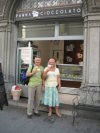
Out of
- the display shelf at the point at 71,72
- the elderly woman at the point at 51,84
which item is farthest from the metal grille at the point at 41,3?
the elderly woman at the point at 51,84

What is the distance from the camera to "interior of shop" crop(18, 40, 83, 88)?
357 inches

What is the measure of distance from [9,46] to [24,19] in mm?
1175

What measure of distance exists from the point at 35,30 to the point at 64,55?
149cm

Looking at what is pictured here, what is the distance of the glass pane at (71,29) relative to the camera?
876 centimetres

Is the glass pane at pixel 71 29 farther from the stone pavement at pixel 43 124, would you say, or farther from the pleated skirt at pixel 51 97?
the stone pavement at pixel 43 124

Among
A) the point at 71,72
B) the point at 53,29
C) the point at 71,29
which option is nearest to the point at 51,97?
the point at 71,72

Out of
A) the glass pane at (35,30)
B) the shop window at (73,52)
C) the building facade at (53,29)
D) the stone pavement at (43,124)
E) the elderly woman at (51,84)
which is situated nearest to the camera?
the stone pavement at (43,124)

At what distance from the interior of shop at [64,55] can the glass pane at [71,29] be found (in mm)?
375

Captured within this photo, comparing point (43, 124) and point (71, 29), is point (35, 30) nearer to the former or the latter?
point (71, 29)

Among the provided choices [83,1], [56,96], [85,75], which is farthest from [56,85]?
[83,1]

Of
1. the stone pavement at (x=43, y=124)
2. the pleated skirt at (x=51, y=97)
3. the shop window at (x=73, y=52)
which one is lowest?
the stone pavement at (x=43, y=124)

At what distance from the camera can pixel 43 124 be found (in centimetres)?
696

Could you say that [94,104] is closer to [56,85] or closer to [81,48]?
[56,85]

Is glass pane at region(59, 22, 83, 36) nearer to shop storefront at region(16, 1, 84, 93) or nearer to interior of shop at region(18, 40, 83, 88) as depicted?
shop storefront at region(16, 1, 84, 93)
